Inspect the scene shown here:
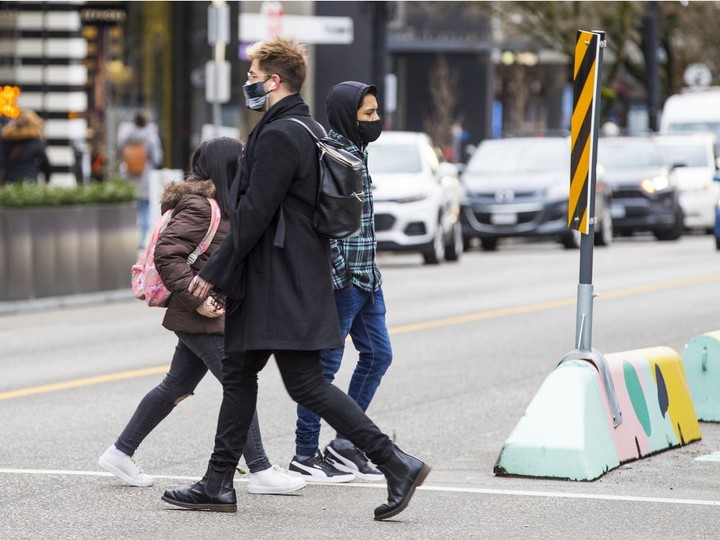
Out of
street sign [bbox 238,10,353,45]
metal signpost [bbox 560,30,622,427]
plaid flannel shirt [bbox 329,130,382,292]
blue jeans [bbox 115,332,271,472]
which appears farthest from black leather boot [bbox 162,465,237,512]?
street sign [bbox 238,10,353,45]

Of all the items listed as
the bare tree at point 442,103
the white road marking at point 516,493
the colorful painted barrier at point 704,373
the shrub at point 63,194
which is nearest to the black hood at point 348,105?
the white road marking at point 516,493

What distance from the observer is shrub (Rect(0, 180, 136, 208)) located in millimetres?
17219

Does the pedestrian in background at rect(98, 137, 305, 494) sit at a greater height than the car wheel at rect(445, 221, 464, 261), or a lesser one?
greater

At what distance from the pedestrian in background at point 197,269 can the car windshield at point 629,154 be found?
21871 millimetres

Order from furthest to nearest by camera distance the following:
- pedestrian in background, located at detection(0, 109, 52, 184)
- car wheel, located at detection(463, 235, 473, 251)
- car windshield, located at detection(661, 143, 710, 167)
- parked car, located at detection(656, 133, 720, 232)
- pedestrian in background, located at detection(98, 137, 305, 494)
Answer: car windshield, located at detection(661, 143, 710, 167) < parked car, located at detection(656, 133, 720, 232) < car wheel, located at detection(463, 235, 473, 251) < pedestrian in background, located at detection(0, 109, 52, 184) < pedestrian in background, located at detection(98, 137, 305, 494)

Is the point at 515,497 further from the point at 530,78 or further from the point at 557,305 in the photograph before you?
the point at 530,78

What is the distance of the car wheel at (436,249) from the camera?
23.0m

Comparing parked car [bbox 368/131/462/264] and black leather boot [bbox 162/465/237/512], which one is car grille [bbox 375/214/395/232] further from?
black leather boot [bbox 162/465/237/512]

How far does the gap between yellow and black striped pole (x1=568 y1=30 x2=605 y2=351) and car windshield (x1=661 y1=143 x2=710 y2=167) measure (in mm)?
23426

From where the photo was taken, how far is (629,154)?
29344 mm

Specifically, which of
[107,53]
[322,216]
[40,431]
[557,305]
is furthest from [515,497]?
[107,53]

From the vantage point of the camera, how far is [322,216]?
6.82 meters

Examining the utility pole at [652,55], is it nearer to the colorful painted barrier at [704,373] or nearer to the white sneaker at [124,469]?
the colorful painted barrier at [704,373]

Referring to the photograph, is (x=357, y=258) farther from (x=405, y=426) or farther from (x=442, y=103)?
(x=442, y=103)
